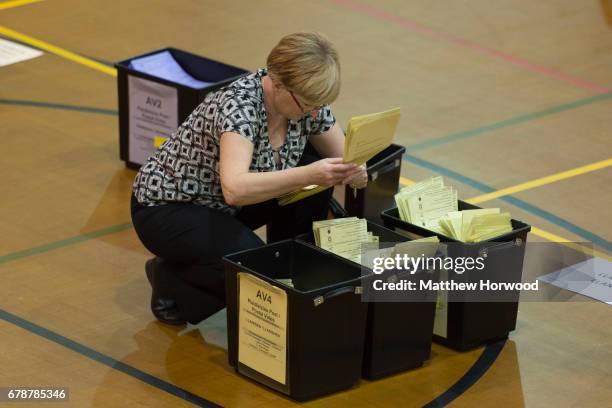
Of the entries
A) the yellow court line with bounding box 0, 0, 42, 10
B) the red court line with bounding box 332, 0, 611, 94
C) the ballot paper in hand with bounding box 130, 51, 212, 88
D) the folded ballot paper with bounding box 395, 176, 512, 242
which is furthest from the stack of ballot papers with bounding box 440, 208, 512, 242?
the yellow court line with bounding box 0, 0, 42, 10

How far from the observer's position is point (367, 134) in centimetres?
414

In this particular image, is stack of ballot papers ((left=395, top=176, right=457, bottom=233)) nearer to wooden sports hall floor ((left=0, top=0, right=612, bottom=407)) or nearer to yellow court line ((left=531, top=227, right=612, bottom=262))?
wooden sports hall floor ((left=0, top=0, right=612, bottom=407))

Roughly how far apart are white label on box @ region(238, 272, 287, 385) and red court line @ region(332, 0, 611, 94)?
4.22m

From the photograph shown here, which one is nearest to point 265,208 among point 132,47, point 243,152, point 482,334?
point 243,152

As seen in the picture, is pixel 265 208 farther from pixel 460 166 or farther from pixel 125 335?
pixel 460 166

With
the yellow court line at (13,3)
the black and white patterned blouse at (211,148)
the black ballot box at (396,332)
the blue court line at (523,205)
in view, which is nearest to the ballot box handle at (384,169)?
the black and white patterned blouse at (211,148)

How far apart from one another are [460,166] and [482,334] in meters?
2.00

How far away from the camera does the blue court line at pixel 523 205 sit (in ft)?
18.4

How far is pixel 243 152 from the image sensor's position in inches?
165

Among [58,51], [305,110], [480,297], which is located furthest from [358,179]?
[58,51]

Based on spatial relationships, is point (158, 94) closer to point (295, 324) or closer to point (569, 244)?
point (569, 244)

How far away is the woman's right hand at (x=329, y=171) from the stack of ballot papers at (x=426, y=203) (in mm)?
453

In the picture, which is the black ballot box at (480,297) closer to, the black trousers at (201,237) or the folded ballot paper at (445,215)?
the folded ballot paper at (445,215)

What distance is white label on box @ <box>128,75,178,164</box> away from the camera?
19.8 feet
